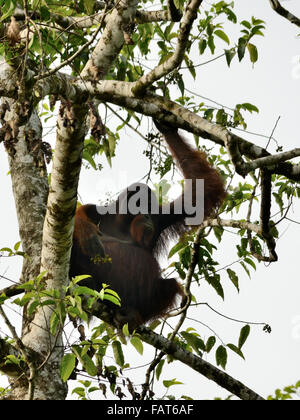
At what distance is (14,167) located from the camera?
4.37 meters

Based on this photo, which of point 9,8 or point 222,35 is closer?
point 9,8

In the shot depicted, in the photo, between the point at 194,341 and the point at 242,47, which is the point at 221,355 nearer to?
the point at 194,341

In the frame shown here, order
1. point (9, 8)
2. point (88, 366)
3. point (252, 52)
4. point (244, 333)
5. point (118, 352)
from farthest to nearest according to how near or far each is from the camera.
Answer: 1. point (252, 52)
2. point (244, 333)
3. point (118, 352)
4. point (9, 8)
5. point (88, 366)

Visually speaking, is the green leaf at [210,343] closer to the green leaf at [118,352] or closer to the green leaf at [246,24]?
the green leaf at [118,352]

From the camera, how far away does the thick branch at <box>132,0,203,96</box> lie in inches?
113

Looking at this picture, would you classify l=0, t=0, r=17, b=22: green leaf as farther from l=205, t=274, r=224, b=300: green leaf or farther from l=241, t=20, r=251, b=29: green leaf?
l=205, t=274, r=224, b=300: green leaf

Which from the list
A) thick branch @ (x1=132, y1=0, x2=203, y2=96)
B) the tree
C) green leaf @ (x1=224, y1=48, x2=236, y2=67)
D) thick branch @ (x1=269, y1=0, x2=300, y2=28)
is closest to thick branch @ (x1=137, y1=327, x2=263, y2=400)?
the tree

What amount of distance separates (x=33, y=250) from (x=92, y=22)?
176 centimetres

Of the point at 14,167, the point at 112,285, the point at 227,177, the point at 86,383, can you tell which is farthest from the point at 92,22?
the point at 86,383

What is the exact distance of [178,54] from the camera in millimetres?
2998

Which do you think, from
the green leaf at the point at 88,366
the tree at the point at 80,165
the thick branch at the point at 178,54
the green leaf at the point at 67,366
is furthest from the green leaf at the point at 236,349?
the thick branch at the point at 178,54

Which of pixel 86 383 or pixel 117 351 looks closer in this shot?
pixel 117 351

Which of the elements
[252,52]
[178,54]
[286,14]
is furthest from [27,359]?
[252,52]

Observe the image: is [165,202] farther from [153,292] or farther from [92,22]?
[92,22]
